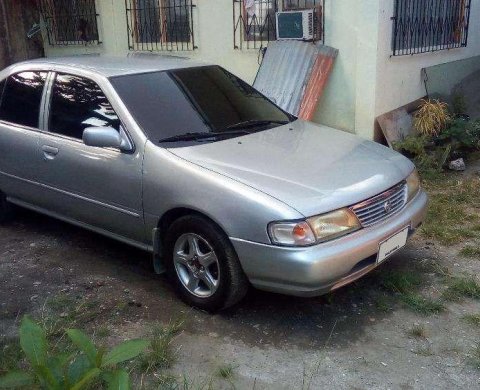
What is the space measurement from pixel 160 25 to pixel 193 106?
193 inches

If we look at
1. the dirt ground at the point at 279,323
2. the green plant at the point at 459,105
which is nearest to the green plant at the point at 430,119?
the green plant at the point at 459,105

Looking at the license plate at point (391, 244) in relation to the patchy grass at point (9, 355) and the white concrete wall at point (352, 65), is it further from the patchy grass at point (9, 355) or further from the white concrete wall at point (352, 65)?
the white concrete wall at point (352, 65)

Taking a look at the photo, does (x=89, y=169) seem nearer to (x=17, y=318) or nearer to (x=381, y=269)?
(x=17, y=318)

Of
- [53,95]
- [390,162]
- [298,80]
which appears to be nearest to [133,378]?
[390,162]

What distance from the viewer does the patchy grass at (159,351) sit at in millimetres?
2992

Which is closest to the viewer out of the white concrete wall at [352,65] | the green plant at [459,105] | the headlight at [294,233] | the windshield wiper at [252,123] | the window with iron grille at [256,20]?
→ the headlight at [294,233]

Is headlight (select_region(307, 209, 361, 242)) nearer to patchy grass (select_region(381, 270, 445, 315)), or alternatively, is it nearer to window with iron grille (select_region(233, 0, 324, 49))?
patchy grass (select_region(381, 270, 445, 315))

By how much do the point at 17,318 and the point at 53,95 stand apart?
1.77 metres

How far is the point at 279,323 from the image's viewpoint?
3443 millimetres

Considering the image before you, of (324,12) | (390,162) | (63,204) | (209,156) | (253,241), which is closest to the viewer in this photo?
(253,241)

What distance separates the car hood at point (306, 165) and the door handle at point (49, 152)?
1144mm

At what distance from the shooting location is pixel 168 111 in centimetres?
394

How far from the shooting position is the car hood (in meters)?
3.18

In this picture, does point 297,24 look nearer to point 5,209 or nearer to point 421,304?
point 5,209
